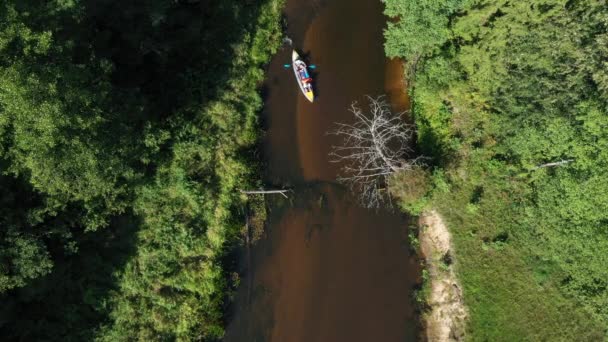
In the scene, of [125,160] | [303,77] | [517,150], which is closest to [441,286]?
[517,150]

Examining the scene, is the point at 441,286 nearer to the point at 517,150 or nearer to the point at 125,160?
the point at 517,150

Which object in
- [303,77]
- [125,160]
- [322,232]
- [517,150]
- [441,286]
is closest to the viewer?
[125,160]

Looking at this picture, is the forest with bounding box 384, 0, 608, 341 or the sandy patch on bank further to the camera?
the sandy patch on bank

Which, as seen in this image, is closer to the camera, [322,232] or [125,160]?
[125,160]

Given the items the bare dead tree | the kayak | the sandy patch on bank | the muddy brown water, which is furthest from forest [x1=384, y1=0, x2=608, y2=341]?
the kayak

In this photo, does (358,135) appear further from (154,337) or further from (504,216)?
(154,337)

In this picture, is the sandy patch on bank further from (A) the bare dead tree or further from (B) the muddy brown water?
(A) the bare dead tree

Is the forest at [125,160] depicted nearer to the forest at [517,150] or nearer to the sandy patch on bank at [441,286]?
the forest at [517,150]

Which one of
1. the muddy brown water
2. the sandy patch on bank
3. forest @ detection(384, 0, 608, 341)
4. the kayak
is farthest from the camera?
the kayak
